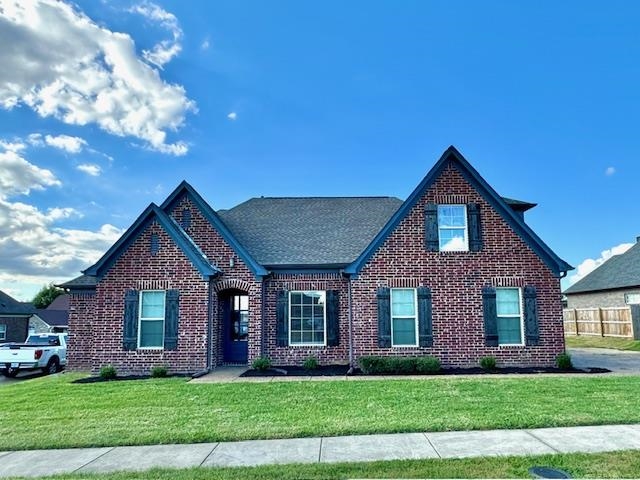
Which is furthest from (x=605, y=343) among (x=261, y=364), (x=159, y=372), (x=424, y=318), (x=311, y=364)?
(x=159, y=372)

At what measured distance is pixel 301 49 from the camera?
16.5m

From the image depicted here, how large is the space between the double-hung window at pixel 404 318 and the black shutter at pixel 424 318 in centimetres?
13

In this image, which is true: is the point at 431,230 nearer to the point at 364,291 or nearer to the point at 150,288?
the point at 364,291

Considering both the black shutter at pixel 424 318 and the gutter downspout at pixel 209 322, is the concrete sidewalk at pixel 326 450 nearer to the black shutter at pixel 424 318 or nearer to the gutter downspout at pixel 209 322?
the black shutter at pixel 424 318

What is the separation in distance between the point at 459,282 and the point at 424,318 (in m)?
1.51

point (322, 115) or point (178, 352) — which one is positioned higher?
point (322, 115)

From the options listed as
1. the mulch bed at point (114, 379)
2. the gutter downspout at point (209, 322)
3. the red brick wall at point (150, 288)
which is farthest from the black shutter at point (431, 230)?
the mulch bed at point (114, 379)

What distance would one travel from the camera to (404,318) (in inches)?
515

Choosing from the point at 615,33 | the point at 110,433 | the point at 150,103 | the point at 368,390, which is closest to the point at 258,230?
the point at 150,103

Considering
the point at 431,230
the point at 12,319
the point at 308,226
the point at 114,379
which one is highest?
the point at 308,226

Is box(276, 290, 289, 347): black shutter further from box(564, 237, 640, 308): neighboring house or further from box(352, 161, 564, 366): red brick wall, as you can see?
box(564, 237, 640, 308): neighboring house

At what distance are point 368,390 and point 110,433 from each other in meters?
5.16

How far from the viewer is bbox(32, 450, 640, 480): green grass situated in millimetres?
4723

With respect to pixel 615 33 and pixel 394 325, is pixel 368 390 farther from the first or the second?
pixel 615 33
